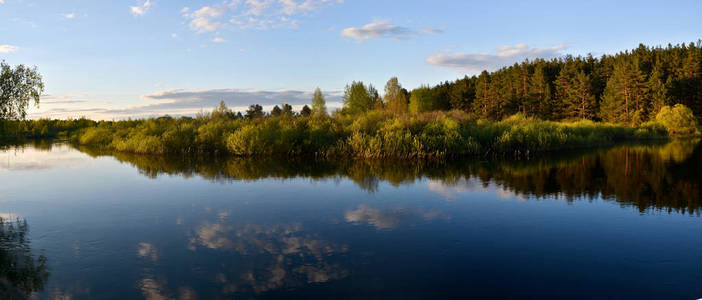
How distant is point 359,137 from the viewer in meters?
27.2

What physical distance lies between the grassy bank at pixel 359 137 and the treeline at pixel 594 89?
20228mm

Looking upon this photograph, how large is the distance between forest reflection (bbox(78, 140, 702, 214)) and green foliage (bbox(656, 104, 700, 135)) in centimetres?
3439

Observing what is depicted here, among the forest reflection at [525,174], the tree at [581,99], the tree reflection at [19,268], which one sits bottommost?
the tree reflection at [19,268]

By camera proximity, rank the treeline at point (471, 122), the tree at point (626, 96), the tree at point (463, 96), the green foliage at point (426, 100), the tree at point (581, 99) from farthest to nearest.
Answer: the tree at point (463, 96), the green foliage at point (426, 100), the tree at point (581, 99), the tree at point (626, 96), the treeline at point (471, 122)

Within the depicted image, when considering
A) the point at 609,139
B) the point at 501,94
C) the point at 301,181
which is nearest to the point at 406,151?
the point at 301,181

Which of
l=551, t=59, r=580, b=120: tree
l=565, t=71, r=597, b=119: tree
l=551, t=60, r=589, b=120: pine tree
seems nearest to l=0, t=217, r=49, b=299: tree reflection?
l=565, t=71, r=597, b=119: tree

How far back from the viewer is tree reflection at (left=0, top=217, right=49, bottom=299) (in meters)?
6.31

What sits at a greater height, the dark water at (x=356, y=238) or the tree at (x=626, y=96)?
the tree at (x=626, y=96)

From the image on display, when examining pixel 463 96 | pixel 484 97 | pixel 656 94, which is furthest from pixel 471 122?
pixel 463 96

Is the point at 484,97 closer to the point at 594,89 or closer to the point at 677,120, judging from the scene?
the point at 594,89

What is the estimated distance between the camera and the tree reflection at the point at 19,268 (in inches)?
248

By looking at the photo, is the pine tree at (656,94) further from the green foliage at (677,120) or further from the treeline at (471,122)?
the green foliage at (677,120)

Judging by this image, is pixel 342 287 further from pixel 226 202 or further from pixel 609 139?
pixel 609 139

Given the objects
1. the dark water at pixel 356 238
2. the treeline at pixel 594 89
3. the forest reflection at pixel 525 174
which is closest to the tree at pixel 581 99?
the treeline at pixel 594 89
